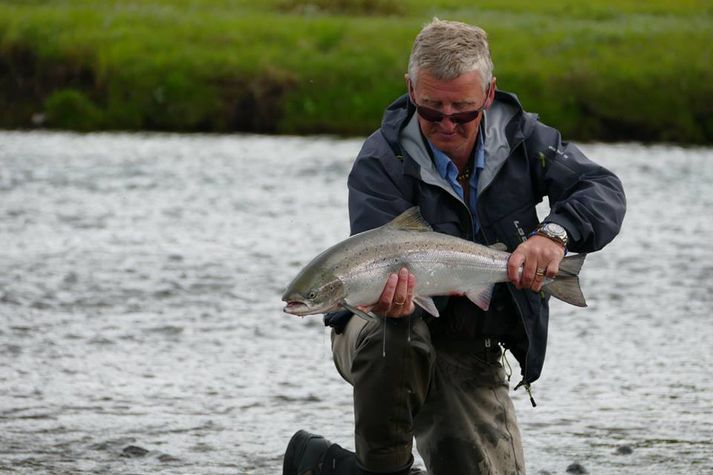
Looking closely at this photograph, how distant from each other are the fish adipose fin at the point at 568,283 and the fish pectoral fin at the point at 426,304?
46cm

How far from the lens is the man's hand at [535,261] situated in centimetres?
533

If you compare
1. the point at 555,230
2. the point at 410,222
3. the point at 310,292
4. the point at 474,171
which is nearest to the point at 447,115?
the point at 474,171

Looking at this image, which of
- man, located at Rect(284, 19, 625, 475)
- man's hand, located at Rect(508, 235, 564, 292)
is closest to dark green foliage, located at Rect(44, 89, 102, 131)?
man, located at Rect(284, 19, 625, 475)

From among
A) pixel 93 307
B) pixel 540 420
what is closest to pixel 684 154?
pixel 93 307

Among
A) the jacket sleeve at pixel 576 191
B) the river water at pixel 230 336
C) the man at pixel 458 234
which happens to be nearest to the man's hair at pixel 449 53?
the man at pixel 458 234

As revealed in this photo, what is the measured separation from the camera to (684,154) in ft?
75.0

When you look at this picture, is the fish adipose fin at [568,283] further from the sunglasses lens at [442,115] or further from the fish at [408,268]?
the sunglasses lens at [442,115]

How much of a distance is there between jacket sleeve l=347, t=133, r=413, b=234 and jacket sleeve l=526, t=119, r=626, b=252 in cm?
54

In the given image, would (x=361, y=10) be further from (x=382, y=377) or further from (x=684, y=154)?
(x=382, y=377)

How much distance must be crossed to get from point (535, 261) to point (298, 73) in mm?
21788

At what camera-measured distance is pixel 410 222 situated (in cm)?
532

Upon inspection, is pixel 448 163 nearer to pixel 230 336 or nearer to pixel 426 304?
pixel 426 304

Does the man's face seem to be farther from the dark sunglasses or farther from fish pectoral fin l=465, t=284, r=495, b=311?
fish pectoral fin l=465, t=284, r=495, b=311

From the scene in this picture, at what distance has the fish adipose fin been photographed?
5418mm
